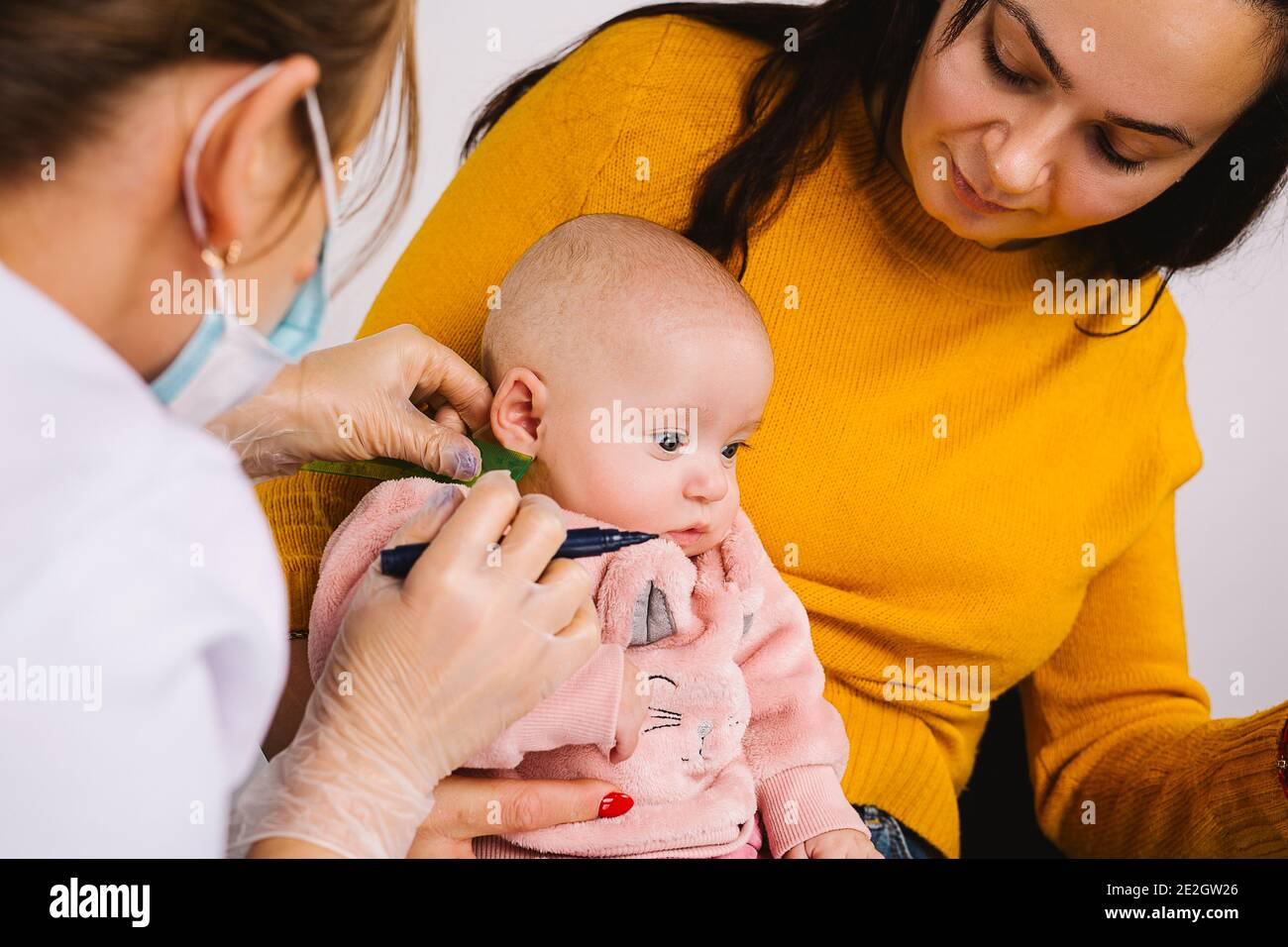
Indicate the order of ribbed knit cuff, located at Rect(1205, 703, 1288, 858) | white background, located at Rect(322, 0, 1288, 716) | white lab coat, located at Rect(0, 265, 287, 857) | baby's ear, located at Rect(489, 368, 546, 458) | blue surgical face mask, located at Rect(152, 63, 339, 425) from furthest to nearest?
white background, located at Rect(322, 0, 1288, 716) → ribbed knit cuff, located at Rect(1205, 703, 1288, 858) → baby's ear, located at Rect(489, 368, 546, 458) → blue surgical face mask, located at Rect(152, 63, 339, 425) → white lab coat, located at Rect(0, 265, 287, 857)

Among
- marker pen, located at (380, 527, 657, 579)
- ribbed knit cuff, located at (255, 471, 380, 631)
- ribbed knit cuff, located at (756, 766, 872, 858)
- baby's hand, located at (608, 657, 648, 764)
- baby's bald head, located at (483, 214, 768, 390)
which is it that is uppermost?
baby's bald head, located at (483, 214, 768, 390)

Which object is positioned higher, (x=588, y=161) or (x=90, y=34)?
(x=588, y=161)

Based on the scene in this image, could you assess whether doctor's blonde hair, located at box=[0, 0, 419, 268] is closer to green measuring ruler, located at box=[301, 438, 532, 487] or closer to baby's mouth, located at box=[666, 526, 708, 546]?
green measuring ruler, located at box=[301, 438, 532, 487]

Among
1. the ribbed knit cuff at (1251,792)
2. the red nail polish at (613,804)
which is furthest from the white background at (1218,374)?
the red nail polish at (613,804)

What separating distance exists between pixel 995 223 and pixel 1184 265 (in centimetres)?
34

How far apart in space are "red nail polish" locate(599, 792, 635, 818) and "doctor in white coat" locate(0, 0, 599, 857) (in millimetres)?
137

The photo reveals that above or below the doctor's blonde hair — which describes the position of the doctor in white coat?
below

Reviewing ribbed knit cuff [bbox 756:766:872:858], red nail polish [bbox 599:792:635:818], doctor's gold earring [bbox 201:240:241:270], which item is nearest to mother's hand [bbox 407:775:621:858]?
red nail polish [bbox 599:792:635:818]

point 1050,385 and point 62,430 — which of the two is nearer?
point 62,430

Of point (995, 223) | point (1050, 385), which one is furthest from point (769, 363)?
point (1050, 385)

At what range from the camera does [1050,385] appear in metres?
1.45

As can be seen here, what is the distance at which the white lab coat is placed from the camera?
652 mm

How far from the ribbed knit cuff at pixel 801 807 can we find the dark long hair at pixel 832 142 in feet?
1.90
